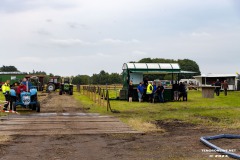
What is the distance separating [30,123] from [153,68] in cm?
1609

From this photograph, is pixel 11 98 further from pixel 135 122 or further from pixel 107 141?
pixel 107 141

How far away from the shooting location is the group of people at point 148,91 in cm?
2795

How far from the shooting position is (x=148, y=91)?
28172 millimetres

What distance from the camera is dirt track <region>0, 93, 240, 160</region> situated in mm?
8391

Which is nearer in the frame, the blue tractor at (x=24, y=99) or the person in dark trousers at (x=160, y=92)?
the blue tractor at (x=24, y=99)

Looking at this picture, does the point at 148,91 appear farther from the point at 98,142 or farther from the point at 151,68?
the point at 98,142

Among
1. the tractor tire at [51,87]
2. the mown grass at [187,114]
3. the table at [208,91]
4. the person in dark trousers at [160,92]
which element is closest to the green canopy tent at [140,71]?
the person in dark trousers at [160,92]

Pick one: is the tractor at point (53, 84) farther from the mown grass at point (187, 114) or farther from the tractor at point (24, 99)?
the tractor at point (24, 99)

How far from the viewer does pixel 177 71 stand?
2998 centimetres

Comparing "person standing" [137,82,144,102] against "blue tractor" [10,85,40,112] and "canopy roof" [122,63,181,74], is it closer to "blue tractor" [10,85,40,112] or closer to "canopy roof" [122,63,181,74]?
"canopy roof" [122,63,181,74]

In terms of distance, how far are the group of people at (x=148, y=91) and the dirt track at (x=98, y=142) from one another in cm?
1379

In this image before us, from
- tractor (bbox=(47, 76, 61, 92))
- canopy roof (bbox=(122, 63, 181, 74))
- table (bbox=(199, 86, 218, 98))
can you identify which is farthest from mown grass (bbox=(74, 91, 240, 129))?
tractor (bbox=(47, 76, 61, 92))

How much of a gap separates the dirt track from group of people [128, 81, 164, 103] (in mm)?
13785

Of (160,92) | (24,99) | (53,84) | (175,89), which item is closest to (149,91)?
(160,92)
